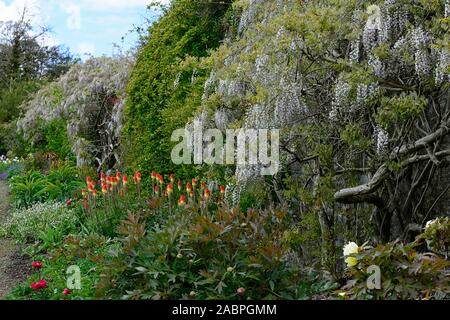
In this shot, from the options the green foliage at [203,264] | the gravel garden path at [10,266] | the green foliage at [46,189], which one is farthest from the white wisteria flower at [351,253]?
the green foliage at [46,189]

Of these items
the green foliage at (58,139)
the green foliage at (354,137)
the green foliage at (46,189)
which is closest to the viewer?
the green foliage at (354,137)

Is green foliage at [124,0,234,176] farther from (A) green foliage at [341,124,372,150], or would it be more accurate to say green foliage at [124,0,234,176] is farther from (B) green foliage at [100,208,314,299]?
(B) green foliage at [100,208,314,299]

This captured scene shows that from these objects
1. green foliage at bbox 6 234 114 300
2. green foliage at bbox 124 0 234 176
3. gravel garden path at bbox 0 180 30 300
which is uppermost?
green foliage at bbox 124 0 234 176

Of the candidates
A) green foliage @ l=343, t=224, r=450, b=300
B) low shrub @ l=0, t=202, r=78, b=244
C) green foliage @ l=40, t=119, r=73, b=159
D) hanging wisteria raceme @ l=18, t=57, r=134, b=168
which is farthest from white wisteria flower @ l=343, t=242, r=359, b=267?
green foliage @ l=40, t=119, r=73, b=159

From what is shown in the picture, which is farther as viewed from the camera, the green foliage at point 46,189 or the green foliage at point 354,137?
the green foliage at point 46,189

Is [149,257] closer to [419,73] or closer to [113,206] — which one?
[419,73]

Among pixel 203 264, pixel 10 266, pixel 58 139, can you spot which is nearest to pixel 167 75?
pixel 10 266

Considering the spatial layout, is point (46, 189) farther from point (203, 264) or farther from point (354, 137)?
point (203, 264)

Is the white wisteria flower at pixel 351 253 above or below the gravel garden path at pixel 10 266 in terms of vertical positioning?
above

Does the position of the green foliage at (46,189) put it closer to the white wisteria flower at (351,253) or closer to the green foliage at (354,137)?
the green foliage at (354,137)

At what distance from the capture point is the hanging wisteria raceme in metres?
10.5

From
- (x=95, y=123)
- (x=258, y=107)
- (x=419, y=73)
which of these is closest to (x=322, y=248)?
(x=258, y=107)

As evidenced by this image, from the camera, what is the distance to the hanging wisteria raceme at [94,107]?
1050cm

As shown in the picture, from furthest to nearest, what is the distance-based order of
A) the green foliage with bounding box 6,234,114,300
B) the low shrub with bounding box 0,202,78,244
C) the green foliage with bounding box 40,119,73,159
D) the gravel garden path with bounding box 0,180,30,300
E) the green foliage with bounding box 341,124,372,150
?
the green foliage with bounding box 40,119,73,159, the low shrub with bounding box 0,202,78,244, the gravel garden path with bounding box 0,180,30,300, the green foliage with bounding box 341,124,372,150, the green foliage with bounding box 6,234,114,300
